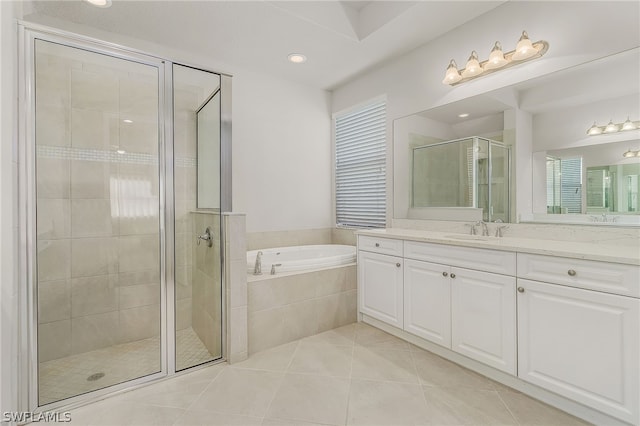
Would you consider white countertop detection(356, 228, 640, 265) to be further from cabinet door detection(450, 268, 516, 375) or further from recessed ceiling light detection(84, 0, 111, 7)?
recessed ceiling light detection(84, 0, 111, 7)

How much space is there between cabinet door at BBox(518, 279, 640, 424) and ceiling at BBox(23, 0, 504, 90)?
2115mm

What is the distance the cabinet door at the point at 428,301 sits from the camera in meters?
2.01

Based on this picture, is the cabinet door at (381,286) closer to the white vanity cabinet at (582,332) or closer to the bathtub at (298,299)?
the bathtub at (298,299)

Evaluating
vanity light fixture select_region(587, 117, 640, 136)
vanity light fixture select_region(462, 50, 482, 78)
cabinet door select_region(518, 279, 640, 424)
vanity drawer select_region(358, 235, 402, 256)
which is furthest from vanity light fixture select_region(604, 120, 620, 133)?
vanity drawer select_region(358, 235, 402, 256)

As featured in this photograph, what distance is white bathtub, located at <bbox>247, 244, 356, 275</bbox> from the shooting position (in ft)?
8.16

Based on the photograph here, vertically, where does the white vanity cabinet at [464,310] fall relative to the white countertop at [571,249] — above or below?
below

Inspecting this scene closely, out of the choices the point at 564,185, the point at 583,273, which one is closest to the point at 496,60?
the point at 564,185

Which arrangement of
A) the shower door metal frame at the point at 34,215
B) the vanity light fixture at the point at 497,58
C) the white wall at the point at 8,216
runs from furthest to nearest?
1. the vanity light fixture at the point at 497,58
2. the shower door metal frame at the point at 34,215
3. the white wall at the point at 8,216

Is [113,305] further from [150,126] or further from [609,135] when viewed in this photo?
[609,135]

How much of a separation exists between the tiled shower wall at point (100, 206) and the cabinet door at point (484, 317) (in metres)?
2.02

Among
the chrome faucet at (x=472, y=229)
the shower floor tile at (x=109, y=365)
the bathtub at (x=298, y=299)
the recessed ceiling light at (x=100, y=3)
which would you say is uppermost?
the recessed ceiling light at (x=100, y=3)

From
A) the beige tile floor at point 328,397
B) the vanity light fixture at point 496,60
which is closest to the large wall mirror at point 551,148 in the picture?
the vanity light fixture at point 496,60

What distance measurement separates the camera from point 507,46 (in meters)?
2.14

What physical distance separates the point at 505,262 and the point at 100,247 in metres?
2.73
